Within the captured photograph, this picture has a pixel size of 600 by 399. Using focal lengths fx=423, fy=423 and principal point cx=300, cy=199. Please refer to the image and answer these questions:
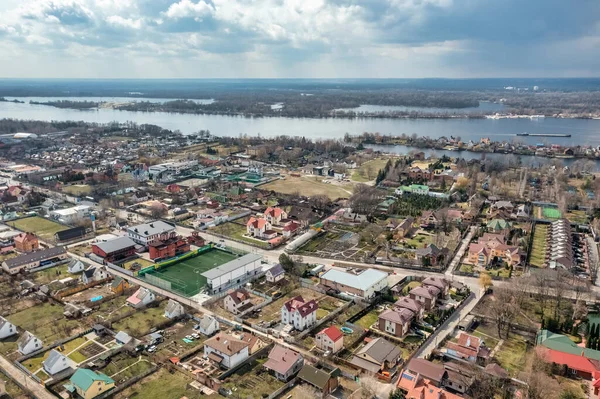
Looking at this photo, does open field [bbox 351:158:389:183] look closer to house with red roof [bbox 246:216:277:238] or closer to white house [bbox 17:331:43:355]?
house with red roof [bbox 246:216:277:238]

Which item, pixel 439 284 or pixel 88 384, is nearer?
pixel 88 384

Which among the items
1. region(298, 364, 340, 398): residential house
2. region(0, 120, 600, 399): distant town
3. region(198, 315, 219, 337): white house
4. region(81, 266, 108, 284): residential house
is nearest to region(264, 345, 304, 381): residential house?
region(0, 120, 600, 399): distant town

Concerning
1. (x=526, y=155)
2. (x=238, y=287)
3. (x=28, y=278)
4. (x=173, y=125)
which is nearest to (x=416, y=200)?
(x=238, y=287)

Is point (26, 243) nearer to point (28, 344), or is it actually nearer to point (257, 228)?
point (28, 344)

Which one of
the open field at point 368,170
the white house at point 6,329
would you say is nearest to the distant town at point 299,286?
the white house at point 6,329

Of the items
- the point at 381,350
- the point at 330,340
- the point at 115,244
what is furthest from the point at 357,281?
the point at 115,244

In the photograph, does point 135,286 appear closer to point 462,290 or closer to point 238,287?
point 238,287

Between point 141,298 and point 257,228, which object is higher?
point 257,228
